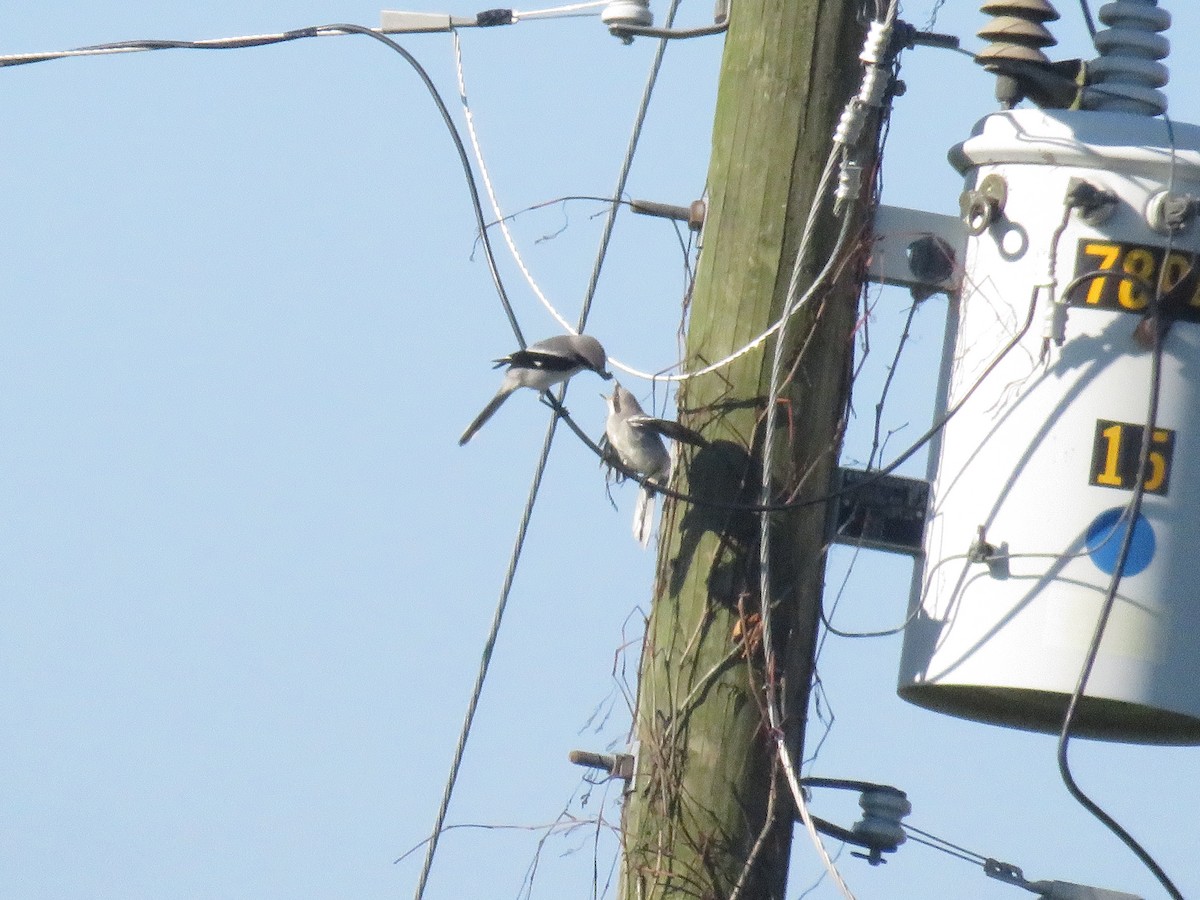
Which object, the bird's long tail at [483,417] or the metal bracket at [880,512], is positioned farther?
the bird's long tail at [483,417]

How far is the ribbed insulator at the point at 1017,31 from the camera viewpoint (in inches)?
179

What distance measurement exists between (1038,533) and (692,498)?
77 cm

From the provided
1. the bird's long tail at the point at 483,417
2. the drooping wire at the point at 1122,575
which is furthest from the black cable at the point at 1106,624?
the bird's long tail at the point at 483,417

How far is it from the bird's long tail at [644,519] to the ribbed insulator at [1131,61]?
1448 millimetres

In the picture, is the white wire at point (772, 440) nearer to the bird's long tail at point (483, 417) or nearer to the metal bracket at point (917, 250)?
the metal bracket at point (917, 250)

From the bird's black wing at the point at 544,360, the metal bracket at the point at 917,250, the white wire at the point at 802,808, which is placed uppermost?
the metal bracket at the point at 917,250

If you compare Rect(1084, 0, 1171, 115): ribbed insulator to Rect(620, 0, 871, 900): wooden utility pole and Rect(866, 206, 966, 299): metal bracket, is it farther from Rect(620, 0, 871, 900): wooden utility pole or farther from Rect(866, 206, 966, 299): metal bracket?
Rect(620, 0, 871, 900): wooden utility pole

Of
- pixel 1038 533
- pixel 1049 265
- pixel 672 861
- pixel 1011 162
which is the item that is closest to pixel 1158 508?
pixel 1038 533

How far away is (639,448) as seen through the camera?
428cm

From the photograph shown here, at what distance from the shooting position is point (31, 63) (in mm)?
5875

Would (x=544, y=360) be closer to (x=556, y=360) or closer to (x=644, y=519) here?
(x=556, y=360)

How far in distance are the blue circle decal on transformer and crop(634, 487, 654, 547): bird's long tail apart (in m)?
0.98

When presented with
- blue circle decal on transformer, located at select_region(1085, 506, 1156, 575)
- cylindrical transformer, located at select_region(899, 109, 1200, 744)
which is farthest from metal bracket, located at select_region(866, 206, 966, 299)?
blue circle decal on transformer, located at select_region(1085, 506, 1156, 575)

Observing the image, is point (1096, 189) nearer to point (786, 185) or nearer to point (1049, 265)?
point (1049, 265)
